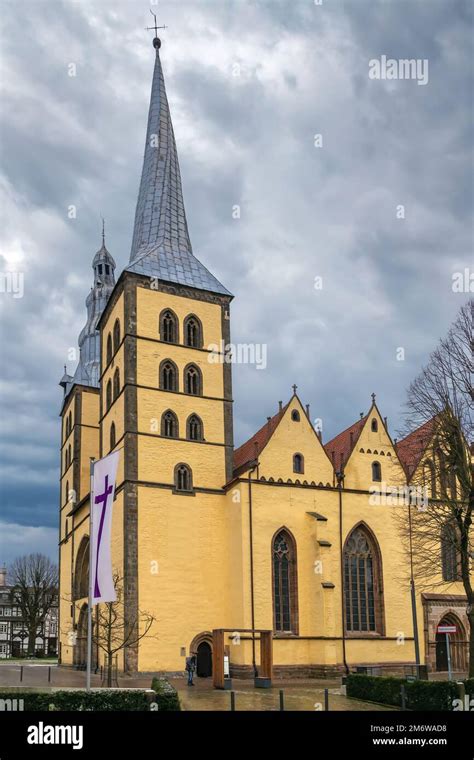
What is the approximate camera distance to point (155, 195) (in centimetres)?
5097

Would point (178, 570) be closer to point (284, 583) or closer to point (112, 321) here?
point (284, 583)

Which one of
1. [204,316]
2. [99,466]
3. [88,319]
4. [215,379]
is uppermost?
[88,319]

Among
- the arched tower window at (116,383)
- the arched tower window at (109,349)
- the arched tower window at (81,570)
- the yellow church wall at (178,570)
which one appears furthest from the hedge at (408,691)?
the arched tower window at (81,570)

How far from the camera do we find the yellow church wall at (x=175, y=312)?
143ft

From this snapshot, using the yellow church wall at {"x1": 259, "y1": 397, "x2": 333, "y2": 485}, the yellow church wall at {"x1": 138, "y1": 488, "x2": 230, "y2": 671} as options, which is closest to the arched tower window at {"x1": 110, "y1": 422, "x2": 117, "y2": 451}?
the yellow church wall at {"x1": 138, "y1": 488, "x2": 230, "y2": 671}

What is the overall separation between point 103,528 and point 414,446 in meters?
28.0

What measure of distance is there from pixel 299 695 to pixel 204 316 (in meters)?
22.5

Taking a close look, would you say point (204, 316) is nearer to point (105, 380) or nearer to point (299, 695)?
point (105, 380)

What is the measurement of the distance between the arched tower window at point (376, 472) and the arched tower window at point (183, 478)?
10.3 meters

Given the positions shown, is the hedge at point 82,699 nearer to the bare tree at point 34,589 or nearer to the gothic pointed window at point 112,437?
the gothic pointed window at point 112,437

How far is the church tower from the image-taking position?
1543 inches
